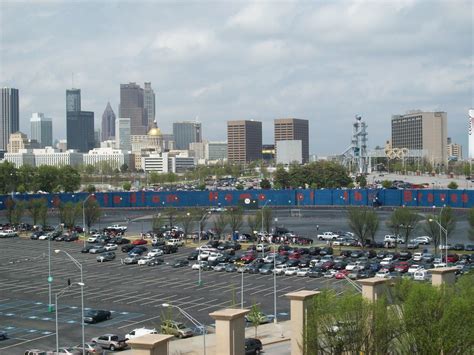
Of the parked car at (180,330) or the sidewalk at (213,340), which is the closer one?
the sidewalk at (213,340)

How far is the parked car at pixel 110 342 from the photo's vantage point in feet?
110

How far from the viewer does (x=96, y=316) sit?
127 feet

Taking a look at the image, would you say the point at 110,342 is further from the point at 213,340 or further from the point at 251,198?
the point at 251,198

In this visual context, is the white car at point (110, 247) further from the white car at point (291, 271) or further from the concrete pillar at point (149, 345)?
the concrete pillar at point (149, 345)

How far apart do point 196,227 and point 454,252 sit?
1313 inches

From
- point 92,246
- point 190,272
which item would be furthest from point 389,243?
point 92,246

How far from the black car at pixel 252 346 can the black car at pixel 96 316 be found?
11.1 m

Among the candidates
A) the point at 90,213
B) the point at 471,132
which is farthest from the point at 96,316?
the point at 471,132

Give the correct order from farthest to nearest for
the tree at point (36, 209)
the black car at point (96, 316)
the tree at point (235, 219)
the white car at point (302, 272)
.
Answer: the tree at point (36, 209) < the tree at point (235, 219) < the white car at point (302, 272) < the black car at point (96, 316)

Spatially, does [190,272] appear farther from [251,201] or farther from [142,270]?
[251,201]

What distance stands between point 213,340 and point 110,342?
4.63m

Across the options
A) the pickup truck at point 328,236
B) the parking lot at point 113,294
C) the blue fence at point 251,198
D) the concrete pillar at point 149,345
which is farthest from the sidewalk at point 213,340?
the blue fence at point 251,198

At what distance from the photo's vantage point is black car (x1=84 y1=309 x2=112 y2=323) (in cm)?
3860

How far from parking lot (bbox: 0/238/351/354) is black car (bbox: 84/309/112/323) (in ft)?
1.32
